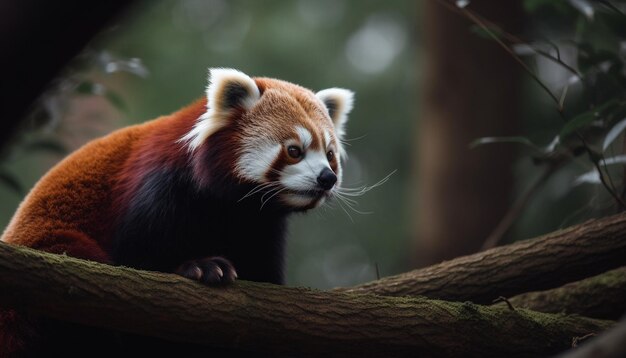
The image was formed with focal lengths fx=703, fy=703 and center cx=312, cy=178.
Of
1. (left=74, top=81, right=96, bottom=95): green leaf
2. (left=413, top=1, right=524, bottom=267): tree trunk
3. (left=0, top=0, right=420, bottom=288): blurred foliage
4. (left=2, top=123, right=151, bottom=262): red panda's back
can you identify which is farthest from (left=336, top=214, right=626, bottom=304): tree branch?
(left=0, top=0, right=420, bottom=288): blurred foliage

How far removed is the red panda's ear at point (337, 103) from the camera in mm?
3762

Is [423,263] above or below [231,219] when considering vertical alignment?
above

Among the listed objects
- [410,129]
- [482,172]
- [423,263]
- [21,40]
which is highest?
[410,129]

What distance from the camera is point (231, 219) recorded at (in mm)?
3186

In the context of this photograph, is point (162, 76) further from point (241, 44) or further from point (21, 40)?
point (21, 40)

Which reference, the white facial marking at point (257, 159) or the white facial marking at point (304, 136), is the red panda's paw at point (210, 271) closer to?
the white facial marking at point (257, 159)

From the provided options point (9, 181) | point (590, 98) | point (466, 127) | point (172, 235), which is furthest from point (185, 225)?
point (466, 127)

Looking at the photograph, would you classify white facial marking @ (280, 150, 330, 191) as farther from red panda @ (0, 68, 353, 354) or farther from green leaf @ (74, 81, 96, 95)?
green leaf @ (74, 81, 96, 95)

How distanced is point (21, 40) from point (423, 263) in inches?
249

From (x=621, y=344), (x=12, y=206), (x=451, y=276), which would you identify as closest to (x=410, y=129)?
(x=12, y=206)

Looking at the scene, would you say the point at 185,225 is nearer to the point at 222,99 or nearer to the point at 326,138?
the point at 222,99

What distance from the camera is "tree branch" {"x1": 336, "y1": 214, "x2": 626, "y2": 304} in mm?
3242

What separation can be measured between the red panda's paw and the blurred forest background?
0.89 metres

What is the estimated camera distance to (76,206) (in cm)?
312
